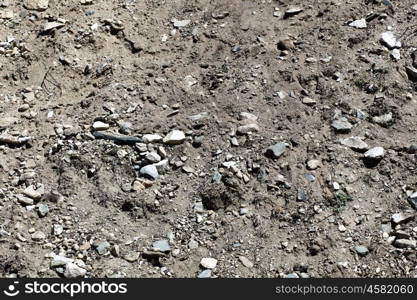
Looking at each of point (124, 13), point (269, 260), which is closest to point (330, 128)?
point (269, 260)

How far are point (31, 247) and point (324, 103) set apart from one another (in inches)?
114

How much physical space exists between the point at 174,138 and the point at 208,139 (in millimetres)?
301

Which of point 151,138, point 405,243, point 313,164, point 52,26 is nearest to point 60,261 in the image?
point 151,138

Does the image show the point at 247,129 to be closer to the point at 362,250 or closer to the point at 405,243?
the point at 362,250

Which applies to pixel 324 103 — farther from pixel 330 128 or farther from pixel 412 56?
pixel 412 56

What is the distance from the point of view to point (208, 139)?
21.6ft

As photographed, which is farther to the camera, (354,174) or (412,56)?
(412,56)

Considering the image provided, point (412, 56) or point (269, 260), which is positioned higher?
point (412, 56)

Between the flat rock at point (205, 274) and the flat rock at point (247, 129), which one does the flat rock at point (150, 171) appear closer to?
the flat rock at point (247, 129)

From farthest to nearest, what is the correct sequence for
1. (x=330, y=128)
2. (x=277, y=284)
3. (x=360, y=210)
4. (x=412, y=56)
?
(x=412, y=56) → (x=330, y=128) → (x=360, y=210) → (x=277, y=284)

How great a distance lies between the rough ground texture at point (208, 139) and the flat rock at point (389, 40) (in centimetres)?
2

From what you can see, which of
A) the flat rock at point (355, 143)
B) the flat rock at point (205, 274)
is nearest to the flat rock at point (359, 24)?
the flat rock at point (355, 143)

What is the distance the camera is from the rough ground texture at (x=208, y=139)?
19.2 feet

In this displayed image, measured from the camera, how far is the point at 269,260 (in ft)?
19.0
